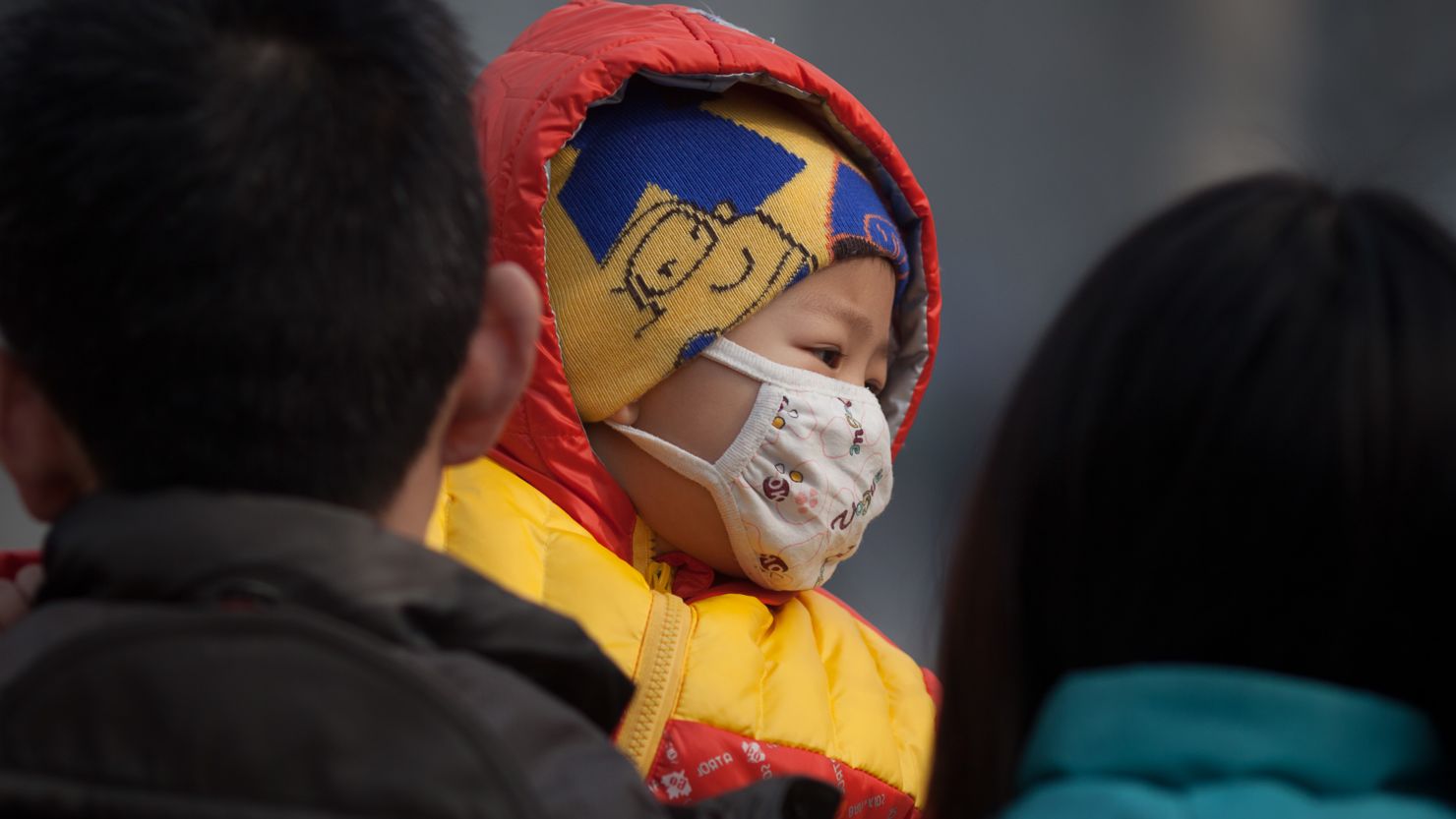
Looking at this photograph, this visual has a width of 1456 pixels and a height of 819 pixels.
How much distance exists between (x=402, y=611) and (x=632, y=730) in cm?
70

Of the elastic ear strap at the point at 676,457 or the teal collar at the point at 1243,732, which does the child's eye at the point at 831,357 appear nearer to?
the elastic ear strap at the point at 676,457

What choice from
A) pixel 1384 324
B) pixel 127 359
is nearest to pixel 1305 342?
pixel 1384 324

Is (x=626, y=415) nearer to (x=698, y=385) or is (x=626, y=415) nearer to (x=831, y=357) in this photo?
(x=698, y=385)

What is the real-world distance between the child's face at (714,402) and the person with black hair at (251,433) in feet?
2.41

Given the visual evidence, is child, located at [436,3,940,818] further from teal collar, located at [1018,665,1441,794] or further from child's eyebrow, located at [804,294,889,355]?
teal collar, located at [1018,665,1441,794]

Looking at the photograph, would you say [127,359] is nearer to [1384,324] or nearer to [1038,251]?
[1384,324]

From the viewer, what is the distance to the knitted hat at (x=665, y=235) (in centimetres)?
156

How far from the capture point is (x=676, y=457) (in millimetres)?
1570

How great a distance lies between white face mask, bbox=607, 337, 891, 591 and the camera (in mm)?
1566

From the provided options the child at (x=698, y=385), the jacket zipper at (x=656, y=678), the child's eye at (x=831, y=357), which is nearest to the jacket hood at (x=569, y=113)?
the child at (x=698, y=385)

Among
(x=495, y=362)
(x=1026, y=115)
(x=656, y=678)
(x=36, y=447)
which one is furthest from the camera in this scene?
(x=1026, y=115)

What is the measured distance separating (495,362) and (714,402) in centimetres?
68

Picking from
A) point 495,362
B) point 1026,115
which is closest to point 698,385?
point 495,362

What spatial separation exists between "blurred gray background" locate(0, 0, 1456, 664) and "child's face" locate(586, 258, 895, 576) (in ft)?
2.70
